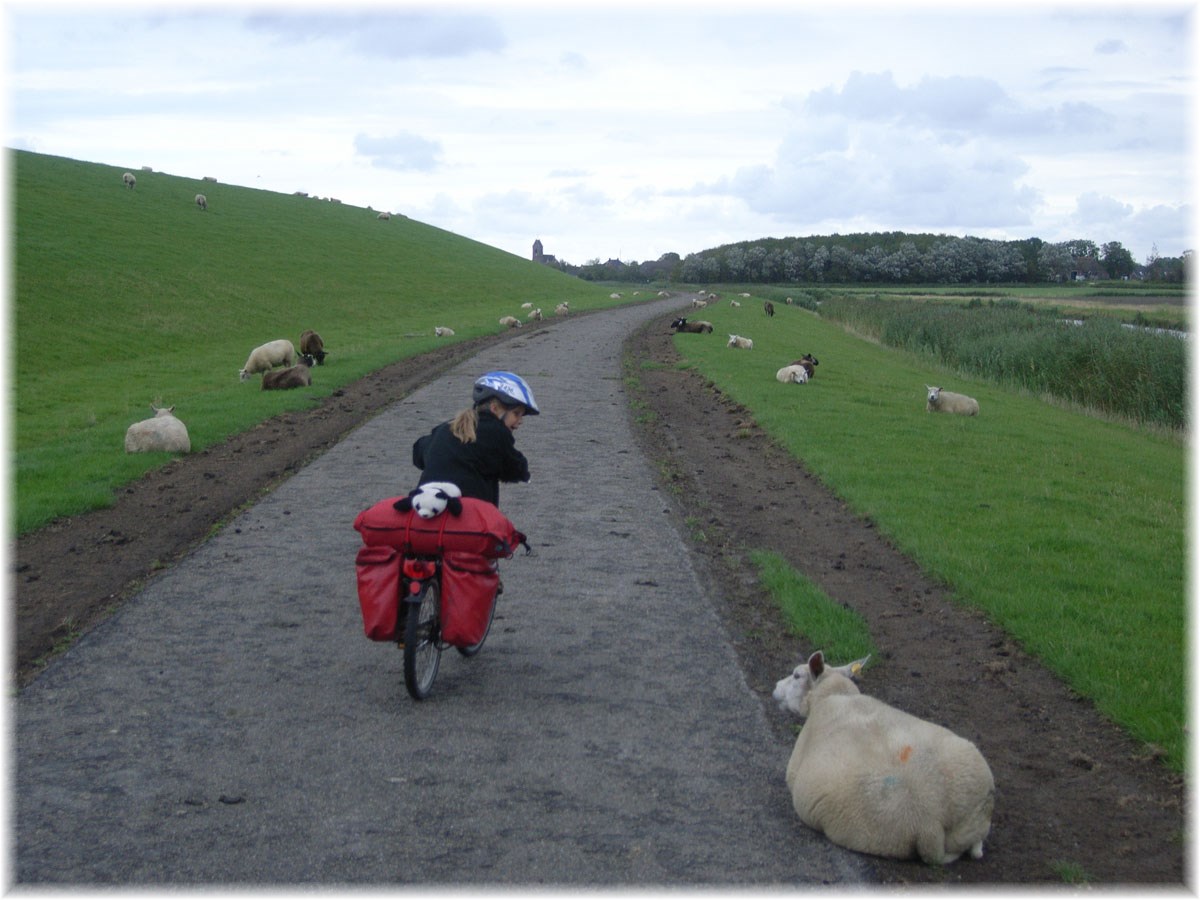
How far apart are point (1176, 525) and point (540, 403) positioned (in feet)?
38.6

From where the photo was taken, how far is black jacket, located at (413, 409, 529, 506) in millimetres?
7402

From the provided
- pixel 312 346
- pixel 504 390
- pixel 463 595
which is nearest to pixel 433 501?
pixel 463 595

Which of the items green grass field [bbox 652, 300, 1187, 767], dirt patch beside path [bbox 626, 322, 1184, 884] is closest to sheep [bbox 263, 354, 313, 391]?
green grass field [bbox 652, 300, 1187, 767]

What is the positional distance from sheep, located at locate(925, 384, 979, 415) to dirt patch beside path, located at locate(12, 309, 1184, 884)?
20.1 ft

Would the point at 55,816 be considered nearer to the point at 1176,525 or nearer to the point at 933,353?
the point at 1176,525

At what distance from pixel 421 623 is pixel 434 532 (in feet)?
1.97

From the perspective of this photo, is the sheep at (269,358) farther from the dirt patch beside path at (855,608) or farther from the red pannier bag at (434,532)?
the red pannier bag at (434,532)

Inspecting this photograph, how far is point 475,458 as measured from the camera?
7426 mm

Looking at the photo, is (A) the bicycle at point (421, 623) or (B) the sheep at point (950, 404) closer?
(A) the bicycle at point (421, 623)

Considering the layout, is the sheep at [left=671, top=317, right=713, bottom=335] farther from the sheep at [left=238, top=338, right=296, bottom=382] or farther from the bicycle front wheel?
the bicycle front wheel

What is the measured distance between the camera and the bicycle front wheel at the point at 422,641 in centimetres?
645

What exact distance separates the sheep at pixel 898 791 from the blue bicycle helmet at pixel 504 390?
10.5 ft

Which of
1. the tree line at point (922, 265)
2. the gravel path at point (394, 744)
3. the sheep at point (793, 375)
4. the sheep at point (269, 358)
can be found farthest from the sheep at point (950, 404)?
the tree line at point (922, 265)

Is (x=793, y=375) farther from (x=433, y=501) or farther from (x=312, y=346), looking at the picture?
(x=433, y=501)
